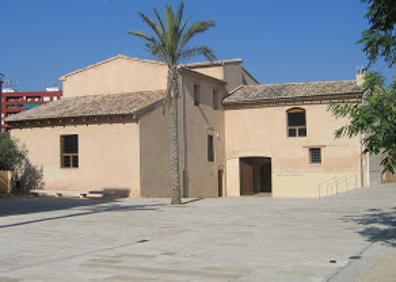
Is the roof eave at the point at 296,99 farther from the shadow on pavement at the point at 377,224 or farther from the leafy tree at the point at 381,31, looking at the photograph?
the leafy tree at the point at 381,31

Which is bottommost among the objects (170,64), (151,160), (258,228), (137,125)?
(258,228)

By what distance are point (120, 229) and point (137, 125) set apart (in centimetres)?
1402

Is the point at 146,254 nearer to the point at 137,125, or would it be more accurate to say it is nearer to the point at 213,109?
the point at 137,125

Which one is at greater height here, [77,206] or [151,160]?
[151,160]

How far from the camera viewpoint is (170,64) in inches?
969

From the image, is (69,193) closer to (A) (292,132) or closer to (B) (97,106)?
(B) (97,106)

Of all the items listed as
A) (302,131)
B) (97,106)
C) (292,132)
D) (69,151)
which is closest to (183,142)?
(97,106)

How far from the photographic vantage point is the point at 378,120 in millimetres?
8375

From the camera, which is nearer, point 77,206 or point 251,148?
point 77,206

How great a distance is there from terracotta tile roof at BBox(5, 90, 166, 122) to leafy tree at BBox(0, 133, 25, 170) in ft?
4.86

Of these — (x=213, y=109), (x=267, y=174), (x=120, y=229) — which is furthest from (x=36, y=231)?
(x=267, y=174)

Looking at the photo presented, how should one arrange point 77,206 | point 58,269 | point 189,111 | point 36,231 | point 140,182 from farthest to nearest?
point 189,111
point 140,182
point 77,206
point 36,231
point 58,269

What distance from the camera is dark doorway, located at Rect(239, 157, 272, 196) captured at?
1489 inches

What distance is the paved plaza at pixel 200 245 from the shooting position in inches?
338
